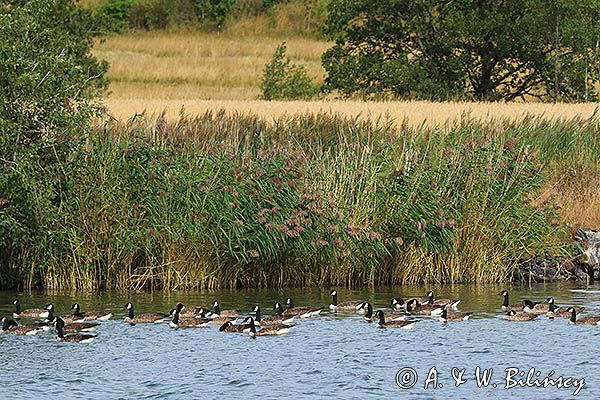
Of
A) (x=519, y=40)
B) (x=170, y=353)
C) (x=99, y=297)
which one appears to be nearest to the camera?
(x=170, y=353)

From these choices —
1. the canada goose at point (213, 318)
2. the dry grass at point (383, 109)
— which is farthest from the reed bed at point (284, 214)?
the dry grass at point (383, 109)

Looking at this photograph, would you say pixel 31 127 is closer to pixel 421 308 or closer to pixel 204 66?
pixel 421 308

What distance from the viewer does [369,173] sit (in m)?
22.0

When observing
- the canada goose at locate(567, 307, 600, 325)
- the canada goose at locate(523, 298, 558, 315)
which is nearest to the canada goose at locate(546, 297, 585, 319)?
the canada goose at locate(523, 298, 558, 315)

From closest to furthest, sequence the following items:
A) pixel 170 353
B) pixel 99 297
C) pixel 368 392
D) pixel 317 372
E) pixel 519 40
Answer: pixel 368 392 → pixel 317 372 → pixel 170 353 → pixel 99 297 → pixel 519 40

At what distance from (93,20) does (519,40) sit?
17.8 metres

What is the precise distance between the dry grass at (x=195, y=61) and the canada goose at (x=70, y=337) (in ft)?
133

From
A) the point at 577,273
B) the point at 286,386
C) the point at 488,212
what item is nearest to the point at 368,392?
the point at 286,386

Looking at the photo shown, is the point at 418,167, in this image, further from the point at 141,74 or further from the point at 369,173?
the point at 141,74

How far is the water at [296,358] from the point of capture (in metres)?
13.9

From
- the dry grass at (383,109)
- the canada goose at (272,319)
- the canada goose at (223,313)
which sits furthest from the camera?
the dry grass at (383,109)

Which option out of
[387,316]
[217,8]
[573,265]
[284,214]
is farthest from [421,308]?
[217,8]

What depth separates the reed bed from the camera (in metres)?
20.8

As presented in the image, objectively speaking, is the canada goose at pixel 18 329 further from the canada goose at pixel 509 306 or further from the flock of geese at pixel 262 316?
the canada goose at pixel 509 306
